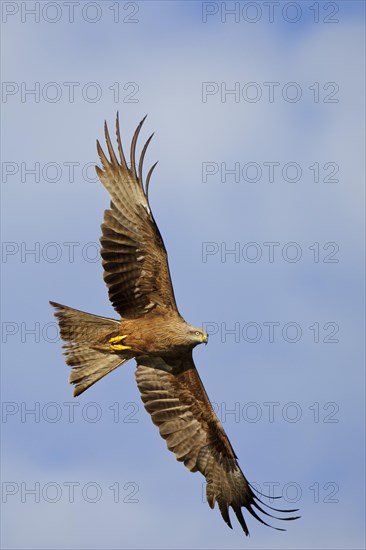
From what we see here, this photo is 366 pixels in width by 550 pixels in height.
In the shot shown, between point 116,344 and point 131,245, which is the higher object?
point 131,245

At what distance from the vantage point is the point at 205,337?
14984 mm

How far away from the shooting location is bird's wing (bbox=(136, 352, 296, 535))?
1652 cm

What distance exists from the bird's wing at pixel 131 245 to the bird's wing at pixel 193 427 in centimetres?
128

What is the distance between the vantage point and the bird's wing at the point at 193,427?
16.5 metres

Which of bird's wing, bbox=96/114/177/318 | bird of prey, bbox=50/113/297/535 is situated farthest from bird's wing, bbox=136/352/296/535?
bird's wing, bbox=96/114/177/318

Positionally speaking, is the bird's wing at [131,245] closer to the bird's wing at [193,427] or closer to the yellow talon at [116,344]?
the yellow talon at [116,344]

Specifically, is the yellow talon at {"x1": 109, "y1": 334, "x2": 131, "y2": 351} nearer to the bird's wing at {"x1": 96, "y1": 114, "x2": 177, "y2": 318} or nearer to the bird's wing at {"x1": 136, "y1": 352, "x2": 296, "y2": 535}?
the bird's wing at {"x1": 96, "y1": 114, "x2": 177, "y2": 318}

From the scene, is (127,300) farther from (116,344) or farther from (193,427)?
(193,427)

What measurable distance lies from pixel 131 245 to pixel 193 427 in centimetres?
300

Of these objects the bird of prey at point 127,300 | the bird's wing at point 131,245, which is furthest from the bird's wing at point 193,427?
the bird's wing at point 131,245

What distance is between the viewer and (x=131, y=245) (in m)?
15.3

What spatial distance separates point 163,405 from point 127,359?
1.14 m

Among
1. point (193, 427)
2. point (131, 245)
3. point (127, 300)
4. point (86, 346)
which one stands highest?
point (131, 245)

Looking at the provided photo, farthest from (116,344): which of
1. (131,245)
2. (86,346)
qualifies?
(131,245)
